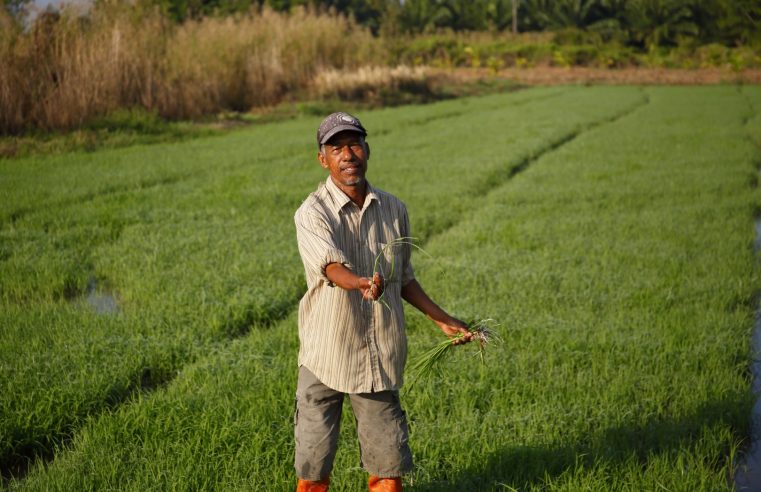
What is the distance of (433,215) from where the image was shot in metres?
8.09

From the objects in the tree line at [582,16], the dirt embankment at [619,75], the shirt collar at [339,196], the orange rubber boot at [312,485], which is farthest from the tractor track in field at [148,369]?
the tree line at [582,16]

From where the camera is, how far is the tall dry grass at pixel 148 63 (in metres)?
11.9

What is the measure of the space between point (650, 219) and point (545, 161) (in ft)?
15.0

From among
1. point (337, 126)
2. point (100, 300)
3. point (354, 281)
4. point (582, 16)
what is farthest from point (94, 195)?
point (582, 16)

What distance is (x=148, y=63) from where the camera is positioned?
14.1 m

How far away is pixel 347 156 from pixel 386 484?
1.14 meters

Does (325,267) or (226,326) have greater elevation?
(325,267)

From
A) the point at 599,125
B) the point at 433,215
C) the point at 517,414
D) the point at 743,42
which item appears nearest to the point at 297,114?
the point at 599,125

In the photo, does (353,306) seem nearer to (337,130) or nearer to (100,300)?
(337,130)

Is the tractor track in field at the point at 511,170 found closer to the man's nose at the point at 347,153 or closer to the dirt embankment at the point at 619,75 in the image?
the man's nose at the point at 347,153

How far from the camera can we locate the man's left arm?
246cm

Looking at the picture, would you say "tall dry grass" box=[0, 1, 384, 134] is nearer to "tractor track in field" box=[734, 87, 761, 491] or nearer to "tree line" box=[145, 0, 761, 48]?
"tractor track in field" box=[734, 87, 761, 491]

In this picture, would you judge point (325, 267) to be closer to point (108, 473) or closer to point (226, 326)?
point (108, 473)

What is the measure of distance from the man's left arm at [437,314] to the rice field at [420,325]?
2.54 ft
